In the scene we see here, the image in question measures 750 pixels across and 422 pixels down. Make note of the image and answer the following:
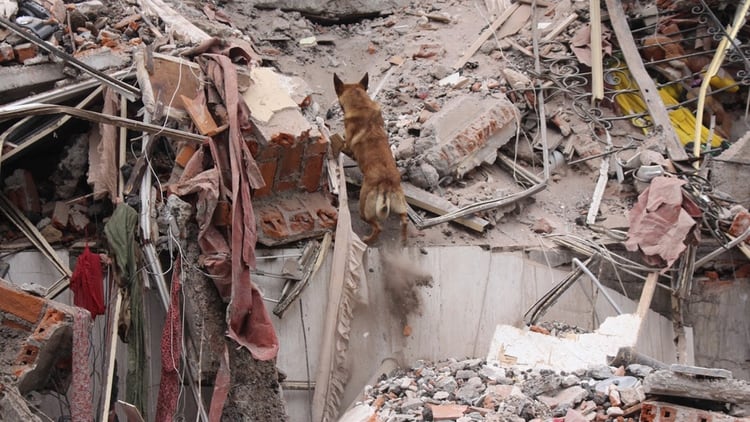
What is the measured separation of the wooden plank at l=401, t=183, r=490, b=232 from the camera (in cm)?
1084

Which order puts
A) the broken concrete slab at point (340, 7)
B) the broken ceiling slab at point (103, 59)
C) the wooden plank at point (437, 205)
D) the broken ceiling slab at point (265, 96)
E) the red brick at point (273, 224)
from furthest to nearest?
the broken concrete slab at point (340, 7), the wooden plank at point (437, 205), the red brick at point (273, 224), the broken ceiling slab at point (103, 59), the broken ceiling slab at point (265, 96)

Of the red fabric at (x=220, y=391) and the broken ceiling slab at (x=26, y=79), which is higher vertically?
the broken ceiling slab at (x=26, y=79)

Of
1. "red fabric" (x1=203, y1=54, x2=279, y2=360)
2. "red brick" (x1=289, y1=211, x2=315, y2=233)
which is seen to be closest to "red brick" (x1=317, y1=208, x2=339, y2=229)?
"red brick" (x1=289, y1=211, x2=315, y2=233)

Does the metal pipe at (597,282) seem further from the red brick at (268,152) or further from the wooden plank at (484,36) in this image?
the wooden plank at (484,36)

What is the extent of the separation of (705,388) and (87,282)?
16.4ft

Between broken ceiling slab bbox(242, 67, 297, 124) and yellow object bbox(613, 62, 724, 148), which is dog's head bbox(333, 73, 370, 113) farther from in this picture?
yellow object bbox(613, 62, 724, 148)

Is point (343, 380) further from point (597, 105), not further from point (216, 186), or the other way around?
point (597, 105)

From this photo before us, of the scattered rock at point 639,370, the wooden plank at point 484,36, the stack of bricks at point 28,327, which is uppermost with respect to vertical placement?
the wooden plank at point 484,36

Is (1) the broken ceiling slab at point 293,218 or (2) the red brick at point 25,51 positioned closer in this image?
(2) the red brick at point 25,51

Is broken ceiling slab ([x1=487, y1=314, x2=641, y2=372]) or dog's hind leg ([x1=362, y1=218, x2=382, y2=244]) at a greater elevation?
dog's hind leg ([x1=362, y1=218, x2=382, y2=244])

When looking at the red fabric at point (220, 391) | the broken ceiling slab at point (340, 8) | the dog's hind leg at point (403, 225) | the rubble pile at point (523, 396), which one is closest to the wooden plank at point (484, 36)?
the broken ceiling slab at point (340, 8)

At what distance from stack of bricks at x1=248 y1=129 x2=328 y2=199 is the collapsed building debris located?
0.03m

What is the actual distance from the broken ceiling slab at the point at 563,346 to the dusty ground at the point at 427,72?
143cm

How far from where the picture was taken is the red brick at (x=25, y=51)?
9.70 meters
